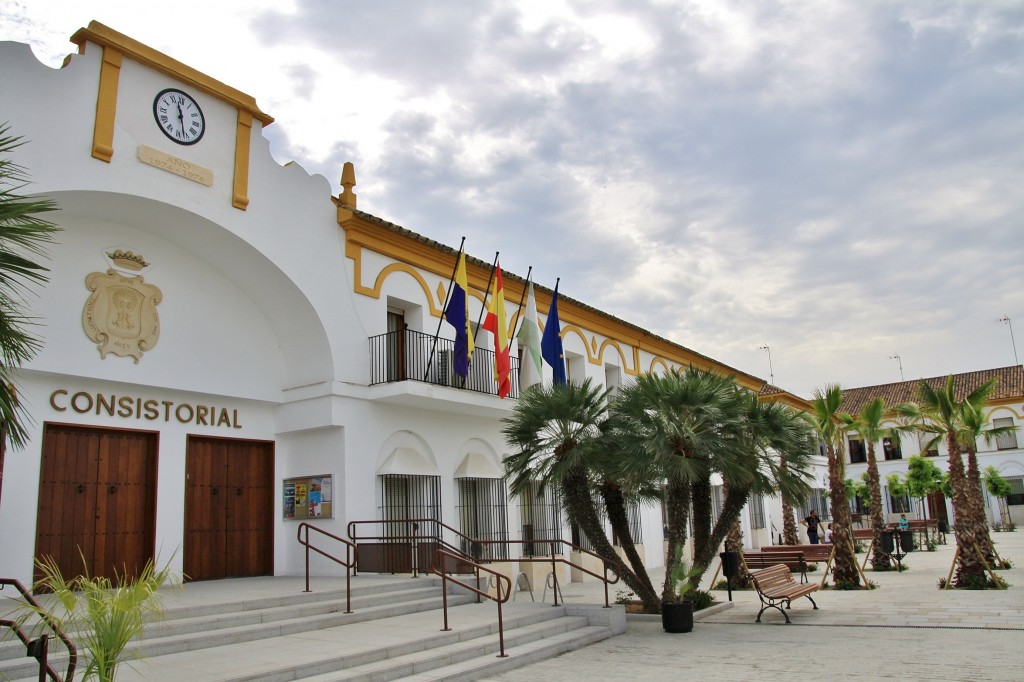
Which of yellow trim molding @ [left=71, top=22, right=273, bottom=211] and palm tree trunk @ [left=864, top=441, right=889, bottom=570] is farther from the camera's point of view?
palm tree trunk @ [left=864, top=441, right=889, bottom=570]

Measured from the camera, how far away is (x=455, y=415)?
16656 millimetres

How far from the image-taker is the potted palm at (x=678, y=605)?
36.0 ft

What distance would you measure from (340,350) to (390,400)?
1.35m

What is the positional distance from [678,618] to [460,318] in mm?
6770

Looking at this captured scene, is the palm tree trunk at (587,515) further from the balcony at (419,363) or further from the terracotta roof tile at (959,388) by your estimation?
the terracotta roof tile at (959,388)

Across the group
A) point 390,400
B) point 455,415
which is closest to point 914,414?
point 455,415

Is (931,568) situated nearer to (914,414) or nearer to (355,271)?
(914,414)

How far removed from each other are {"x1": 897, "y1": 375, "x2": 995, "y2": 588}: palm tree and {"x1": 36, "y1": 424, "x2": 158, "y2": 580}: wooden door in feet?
48.9

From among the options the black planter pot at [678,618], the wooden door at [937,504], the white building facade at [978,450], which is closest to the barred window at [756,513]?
the white building facade at [978,450]

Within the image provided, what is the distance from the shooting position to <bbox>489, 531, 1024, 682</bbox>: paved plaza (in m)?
8.12

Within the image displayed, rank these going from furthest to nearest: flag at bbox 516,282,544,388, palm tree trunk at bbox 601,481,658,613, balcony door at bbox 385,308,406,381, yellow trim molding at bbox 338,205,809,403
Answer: flag at bbox 516,282,544,388, balcony door at bbox 385,308,406,381, yellow trim molding at bbox 338,205,809,403, palm tree trunk at bbox 601,481,658,613

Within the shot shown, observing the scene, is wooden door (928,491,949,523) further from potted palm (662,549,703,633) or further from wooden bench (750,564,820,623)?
potted palm (662,549,703,633)

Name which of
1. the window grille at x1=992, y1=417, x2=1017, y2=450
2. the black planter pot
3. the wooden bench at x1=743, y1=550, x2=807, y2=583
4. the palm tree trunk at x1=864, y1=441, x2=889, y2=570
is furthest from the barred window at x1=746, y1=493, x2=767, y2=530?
the window grille at x1=992, y1=417, x2=1017, y2=450

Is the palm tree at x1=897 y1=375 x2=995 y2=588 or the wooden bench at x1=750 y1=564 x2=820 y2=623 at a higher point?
the palm tree at x1=897 y1=375 x2=995 y2=588
